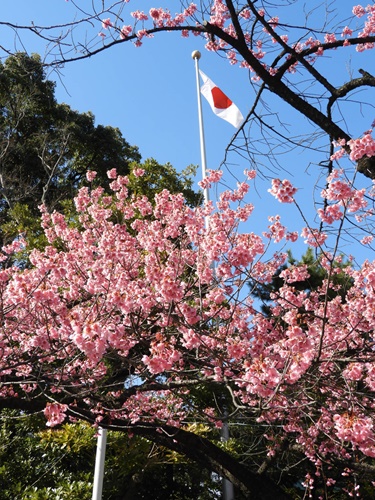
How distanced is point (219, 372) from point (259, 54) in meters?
3.74

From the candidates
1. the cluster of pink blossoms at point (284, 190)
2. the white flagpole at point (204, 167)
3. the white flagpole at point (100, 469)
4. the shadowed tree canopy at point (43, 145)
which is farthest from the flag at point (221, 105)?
the cluster of pink blossoms at point (284, 190)

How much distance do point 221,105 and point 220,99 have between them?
141mm

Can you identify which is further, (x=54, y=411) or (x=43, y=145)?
(x=43, y=145)

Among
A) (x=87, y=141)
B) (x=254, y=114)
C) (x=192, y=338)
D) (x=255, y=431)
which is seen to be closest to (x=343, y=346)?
(x=192, y=338)

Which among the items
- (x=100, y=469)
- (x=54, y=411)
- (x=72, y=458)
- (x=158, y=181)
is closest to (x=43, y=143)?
(x=158, y=181)

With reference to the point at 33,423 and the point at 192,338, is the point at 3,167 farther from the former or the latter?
the point at 192,338

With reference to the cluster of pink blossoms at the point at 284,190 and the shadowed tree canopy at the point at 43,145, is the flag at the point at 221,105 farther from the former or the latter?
the cluster of pink blossoms at the point at 284,190

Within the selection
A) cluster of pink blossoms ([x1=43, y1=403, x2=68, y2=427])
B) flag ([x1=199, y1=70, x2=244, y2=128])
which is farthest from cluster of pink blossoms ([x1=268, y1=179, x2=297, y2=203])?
flag ([x1=199, y1=70, x2=244, y2=128])

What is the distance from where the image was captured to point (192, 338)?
12.1 ft

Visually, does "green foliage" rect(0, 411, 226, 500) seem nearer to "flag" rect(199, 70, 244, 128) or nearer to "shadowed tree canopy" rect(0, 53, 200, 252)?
"flag" rect(199, 70, 244, 128)

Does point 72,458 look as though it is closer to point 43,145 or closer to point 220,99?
point 220,99

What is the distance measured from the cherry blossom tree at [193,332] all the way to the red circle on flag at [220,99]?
4873 millimetres

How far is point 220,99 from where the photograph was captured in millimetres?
10609

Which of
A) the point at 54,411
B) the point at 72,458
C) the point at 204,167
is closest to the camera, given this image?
the point at 54,411
